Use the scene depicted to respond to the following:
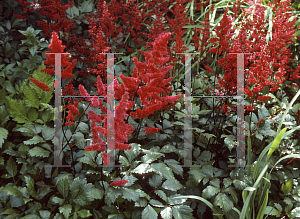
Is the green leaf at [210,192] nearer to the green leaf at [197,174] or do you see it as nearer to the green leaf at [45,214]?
the green leaf at [197,174]

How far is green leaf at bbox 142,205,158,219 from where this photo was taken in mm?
1117

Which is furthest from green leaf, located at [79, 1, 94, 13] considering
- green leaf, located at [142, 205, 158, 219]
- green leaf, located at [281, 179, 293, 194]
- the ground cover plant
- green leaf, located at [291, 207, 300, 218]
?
green leaf, located at [291, 207, 300, 218]

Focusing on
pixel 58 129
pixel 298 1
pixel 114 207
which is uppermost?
pixel 298 1

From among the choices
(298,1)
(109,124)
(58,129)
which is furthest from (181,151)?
(298,1)

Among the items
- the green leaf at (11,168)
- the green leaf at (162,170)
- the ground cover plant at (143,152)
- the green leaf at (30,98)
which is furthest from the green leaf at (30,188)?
the green leaf at (162,170)

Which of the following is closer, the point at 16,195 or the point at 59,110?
the point at 16,195

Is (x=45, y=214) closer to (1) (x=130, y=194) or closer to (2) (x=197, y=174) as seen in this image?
(1) (x=130, y=194)

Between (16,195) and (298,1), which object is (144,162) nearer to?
(16,195)

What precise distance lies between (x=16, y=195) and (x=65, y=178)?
23cm

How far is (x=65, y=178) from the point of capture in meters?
1.25

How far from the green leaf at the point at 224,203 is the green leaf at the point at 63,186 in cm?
72

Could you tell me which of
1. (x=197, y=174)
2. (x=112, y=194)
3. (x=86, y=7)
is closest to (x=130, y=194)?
(x=112, y=194)

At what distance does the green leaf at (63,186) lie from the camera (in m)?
1.20

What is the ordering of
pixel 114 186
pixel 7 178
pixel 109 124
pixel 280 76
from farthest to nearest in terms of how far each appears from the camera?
pixel 280 76 < pixel 7 178 < pixel 114 186 < pixel 109 124
